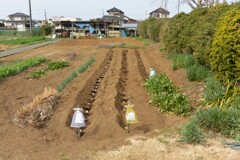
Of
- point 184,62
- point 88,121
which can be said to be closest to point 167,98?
point 88,121

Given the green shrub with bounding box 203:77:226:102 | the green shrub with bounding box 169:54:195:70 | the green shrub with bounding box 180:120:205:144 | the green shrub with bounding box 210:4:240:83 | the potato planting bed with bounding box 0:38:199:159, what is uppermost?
the green shrub with bounding box 210:4:240:83

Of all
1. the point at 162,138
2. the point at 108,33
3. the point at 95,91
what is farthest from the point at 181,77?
the point at 108,33

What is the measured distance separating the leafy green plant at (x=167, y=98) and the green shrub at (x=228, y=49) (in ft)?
3.44

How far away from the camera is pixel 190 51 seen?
11.3m

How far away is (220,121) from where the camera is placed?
4918 mm

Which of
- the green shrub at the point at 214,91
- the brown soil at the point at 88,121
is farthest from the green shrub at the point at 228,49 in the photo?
the brown soil at the point at 88,121

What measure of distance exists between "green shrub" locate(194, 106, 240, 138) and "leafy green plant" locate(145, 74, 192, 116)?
1065 millimetres

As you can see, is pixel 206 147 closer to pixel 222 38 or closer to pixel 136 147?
pixel 136 147

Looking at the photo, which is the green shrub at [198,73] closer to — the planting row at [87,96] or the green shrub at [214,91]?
the green shrub at [214,91]

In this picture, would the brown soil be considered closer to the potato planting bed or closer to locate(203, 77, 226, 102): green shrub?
the potato planting bed

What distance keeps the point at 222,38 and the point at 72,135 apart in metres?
3.70

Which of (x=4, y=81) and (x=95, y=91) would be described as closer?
(x=95, y=91)

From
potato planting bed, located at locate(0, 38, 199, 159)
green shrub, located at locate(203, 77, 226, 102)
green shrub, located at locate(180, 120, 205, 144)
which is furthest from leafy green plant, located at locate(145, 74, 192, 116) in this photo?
green shrub, located at locate(180, 120, 205, 144)

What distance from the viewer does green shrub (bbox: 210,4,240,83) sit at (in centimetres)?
618
